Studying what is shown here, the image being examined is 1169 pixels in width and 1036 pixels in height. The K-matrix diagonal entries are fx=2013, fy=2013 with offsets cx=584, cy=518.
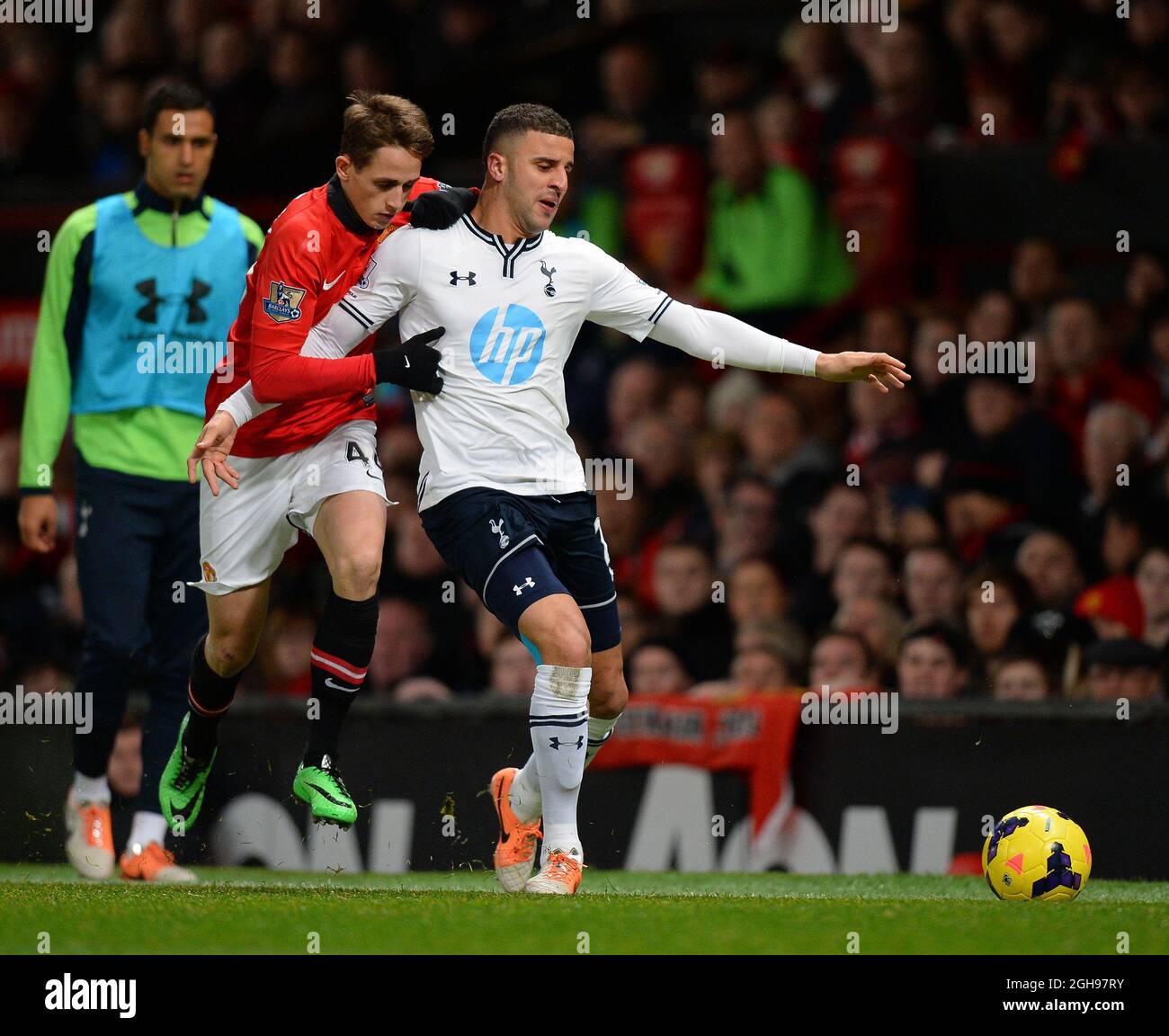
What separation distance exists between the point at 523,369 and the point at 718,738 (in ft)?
8.80

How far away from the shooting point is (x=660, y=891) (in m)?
6.77

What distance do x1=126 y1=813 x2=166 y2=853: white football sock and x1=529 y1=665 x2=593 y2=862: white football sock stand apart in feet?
6.01

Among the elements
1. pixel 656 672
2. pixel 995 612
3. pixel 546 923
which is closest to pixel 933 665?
pixel 995 612

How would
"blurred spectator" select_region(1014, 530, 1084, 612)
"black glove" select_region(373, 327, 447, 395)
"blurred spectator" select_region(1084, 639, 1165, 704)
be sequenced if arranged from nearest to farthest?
1. "black glove" select_region(373, 327, 447, 395)
2. "blurred spectator" select_region(1084, 639, 1165, 704)
3. "blurred spectator" select_region(1014, 530, 1084, 612)

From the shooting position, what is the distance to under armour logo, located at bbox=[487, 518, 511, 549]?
601 cm

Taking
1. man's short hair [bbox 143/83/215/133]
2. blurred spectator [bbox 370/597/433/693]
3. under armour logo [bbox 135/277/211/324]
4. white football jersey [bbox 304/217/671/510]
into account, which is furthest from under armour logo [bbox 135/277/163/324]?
blurred spectator [bbox 370/597/433/693]

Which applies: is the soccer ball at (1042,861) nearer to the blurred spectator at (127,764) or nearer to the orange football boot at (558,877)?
the orange football boot at (558,877)

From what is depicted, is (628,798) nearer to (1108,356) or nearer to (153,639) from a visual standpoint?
(153,639)

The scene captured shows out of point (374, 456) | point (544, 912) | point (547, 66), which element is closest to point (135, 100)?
point (547, 66)

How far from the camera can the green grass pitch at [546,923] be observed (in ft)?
16.2

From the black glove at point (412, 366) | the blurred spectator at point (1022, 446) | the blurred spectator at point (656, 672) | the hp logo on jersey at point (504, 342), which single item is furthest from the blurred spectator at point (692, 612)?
the black glove at point (412, 366)

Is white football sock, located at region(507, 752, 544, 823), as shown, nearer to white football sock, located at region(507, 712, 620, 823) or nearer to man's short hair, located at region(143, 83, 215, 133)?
white football sock, located at region(507, 712, 620, 823)

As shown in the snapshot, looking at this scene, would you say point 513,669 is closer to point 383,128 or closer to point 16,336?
point 383,128

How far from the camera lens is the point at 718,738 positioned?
8.41m
